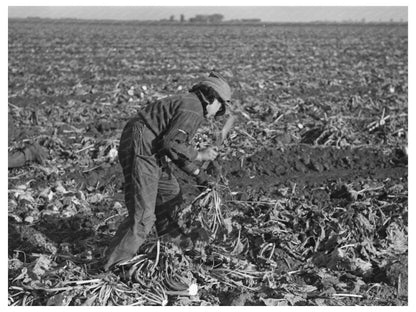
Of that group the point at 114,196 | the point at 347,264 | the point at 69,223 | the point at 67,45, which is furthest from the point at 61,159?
the point at 67,45

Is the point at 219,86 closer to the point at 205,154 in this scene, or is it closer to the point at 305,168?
the point at 205,154

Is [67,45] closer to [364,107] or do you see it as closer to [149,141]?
[364,107]

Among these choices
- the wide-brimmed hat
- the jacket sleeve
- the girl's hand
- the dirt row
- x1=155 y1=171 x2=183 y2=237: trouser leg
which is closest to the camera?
the jacket sleeve

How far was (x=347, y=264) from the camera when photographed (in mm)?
5164

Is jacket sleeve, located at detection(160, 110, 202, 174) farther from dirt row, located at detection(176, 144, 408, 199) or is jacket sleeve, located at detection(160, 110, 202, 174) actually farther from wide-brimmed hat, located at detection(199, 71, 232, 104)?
dirt row, located at detection(176, 144, 408, 199)

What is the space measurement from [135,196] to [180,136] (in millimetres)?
670

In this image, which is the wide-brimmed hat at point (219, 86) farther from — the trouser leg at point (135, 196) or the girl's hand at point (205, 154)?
the trouser leg at point (135, 196)

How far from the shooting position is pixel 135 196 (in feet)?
15.1

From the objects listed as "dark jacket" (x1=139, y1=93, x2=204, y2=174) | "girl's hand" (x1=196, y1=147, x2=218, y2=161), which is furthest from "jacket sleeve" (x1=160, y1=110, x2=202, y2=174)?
"girl's hand" (x1=196, y1=147, x2=218, y2=161)

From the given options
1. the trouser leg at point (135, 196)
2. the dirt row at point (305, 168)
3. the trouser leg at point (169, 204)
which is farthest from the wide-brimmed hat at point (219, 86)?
the dirt row at point (305, 168)

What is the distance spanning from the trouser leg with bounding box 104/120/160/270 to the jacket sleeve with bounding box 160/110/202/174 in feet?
0.86

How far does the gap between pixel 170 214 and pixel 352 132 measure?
5.32 metres

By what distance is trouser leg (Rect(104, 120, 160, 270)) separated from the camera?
455 cm

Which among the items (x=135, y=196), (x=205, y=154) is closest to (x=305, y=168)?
(x=205, y=154)
